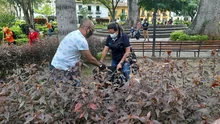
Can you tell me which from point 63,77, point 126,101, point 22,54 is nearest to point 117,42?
point 63,77

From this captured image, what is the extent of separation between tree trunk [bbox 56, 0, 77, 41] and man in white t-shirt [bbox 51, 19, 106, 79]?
9.01ft

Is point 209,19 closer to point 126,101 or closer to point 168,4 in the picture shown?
point 168,4

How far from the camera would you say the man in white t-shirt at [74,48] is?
3021mm

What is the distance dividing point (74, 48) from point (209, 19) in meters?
10.6

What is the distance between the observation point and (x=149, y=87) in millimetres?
Answer: 1939

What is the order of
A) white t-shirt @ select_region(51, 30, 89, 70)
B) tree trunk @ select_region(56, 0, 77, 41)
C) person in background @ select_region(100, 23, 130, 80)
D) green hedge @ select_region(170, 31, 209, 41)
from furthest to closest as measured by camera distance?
1. green hedge @ select_region(170, 31, 209, 41)
2. tree trunk @ select_region(56, 0, 77, 41)
3. person in background @ select_region(100, 23, 130, 80)
4. white t-shirt @ select_region(51, 30, 89, 70)

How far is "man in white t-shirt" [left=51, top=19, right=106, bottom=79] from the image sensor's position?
→ 302cm

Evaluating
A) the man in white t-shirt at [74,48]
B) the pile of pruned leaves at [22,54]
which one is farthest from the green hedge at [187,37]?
the man in white t-shirt at [74,48]

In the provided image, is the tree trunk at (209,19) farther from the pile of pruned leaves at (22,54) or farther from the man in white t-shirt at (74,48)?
the man in white t-shirt at (74,48)

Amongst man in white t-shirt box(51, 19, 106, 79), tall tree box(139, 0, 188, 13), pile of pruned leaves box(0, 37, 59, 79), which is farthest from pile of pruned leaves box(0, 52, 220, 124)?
tall tree box(139, 0, 188, 13)

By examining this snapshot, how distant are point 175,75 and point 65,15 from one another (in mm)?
4255

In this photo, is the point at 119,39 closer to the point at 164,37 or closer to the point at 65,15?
the point at 65,15

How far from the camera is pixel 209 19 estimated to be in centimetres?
1153

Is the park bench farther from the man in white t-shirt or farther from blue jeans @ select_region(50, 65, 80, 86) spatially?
blue jeans @ select_region(50, 65, 80, 86)
